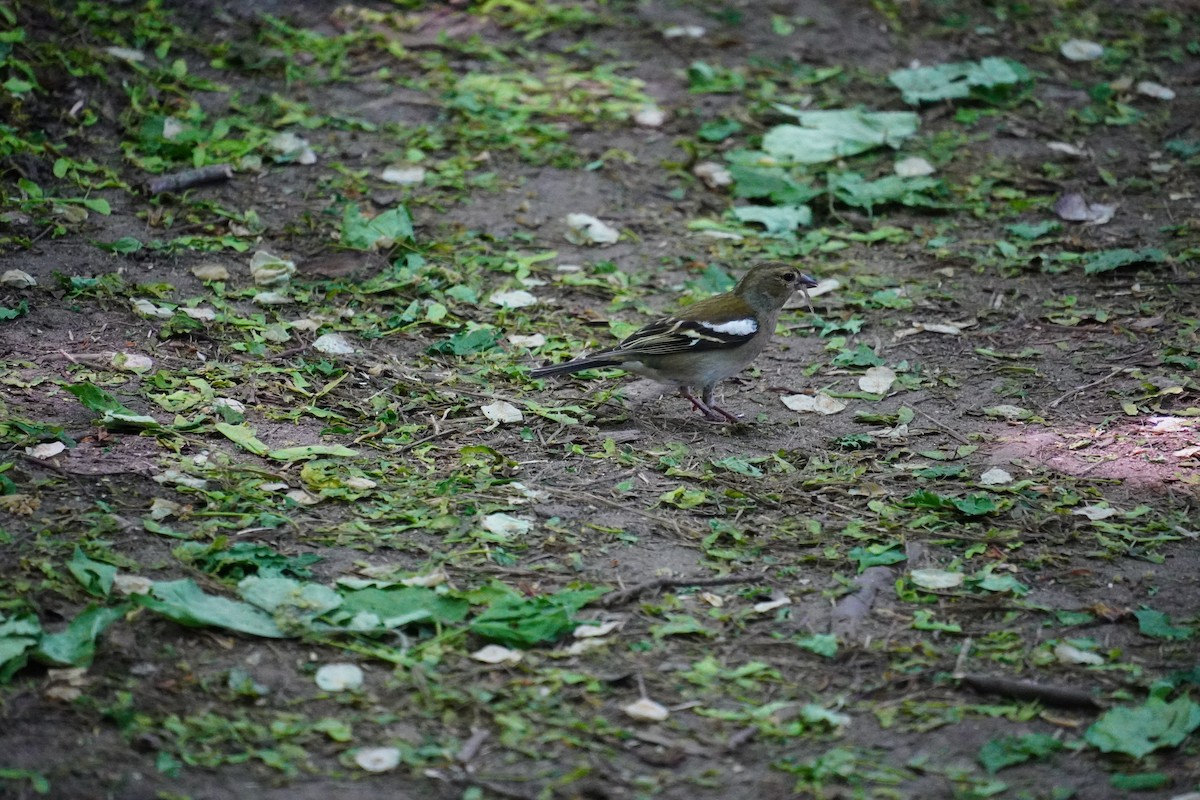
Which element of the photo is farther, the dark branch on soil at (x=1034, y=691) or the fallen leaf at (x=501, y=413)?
the fallen leaf at (x=501, y=413)

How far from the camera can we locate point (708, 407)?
6.20 metres

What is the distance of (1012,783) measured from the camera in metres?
3.62

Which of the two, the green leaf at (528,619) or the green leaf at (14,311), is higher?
the green leaf at (14,311)

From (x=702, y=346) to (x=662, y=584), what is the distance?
1784 millimetres

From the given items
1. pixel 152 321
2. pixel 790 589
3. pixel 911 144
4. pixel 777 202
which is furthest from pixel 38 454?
pixel 911 144

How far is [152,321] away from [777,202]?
407cm

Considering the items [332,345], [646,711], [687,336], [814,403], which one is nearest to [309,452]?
[332,345]

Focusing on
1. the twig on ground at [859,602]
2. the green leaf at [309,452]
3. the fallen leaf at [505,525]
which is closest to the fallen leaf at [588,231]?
the green leaf at [309,452]

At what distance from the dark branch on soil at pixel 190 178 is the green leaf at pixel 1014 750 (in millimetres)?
5865

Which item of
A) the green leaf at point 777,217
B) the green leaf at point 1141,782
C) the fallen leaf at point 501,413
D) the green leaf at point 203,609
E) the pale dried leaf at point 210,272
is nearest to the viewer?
the green leaf at point 1141,782

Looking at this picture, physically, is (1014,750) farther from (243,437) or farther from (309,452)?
(243,437)

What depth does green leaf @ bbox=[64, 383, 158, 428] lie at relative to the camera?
523 centimetres

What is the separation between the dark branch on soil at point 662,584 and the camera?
4434mm

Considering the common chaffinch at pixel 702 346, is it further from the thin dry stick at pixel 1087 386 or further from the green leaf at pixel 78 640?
the green leaf at pixel 78 640
